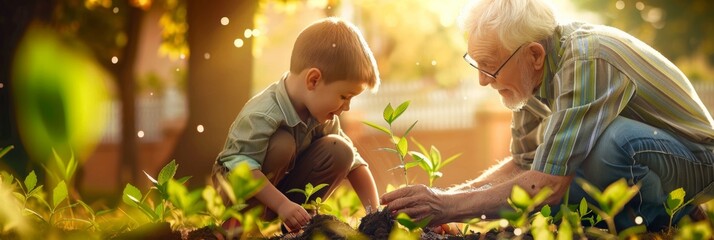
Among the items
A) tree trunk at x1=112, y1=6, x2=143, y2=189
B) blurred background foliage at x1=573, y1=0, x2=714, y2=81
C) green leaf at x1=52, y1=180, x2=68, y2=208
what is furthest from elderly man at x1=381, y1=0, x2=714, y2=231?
blurred background foliage at x1=573, y1=0, x2=714, y2=81

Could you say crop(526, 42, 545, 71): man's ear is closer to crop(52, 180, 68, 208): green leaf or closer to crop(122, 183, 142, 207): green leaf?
crop(122, 183, 142, 207): green leaf

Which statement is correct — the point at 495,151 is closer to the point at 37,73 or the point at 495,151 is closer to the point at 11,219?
the point at 37,73

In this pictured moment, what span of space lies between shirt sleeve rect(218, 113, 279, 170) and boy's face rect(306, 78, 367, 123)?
178 millimetres

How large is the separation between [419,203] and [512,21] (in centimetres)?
79

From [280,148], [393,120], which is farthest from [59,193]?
[393,120]

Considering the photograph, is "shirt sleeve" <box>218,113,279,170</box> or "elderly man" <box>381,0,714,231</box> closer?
"elderly man" <box>381,0,714,231</box>

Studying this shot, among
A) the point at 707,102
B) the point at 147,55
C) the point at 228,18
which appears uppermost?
the point at 228,18

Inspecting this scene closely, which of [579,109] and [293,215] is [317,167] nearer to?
[293,215]

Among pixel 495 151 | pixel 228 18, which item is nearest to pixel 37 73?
pixel 228 18

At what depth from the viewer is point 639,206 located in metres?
3.38

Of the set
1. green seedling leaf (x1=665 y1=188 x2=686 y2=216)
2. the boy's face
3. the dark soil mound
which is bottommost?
the dark soil mound

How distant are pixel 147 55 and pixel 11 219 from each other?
16.5 metres

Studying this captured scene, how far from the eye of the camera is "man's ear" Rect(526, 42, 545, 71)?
3.33m

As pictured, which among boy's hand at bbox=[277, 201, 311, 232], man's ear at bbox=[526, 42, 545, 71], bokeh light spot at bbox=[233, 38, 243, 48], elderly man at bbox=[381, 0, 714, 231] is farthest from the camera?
bokeh light spot at bbox=[233, 38, 243, 48]
